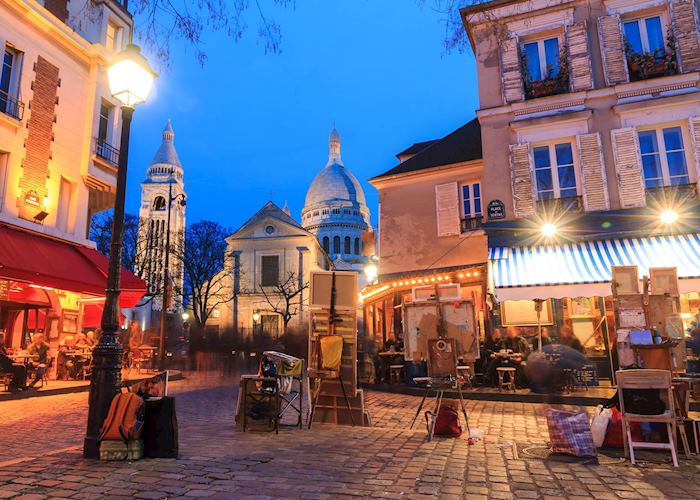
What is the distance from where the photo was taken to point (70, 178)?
13.8 m

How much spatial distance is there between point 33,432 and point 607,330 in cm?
1230

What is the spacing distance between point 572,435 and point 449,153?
11.9 meters

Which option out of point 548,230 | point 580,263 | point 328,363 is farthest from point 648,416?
point 548,230

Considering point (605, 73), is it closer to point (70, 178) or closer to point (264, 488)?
point (264, 488)

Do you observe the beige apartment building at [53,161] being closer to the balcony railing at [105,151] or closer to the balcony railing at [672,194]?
the balcony railing at [105,151]

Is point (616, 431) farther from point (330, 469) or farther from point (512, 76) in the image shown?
point (512, 76)

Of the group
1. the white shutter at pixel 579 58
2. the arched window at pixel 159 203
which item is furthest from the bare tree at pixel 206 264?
the white shutter at pixel 579 58

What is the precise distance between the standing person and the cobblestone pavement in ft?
17.7

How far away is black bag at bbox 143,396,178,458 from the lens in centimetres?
471

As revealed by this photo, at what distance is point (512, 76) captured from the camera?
41.7 feet

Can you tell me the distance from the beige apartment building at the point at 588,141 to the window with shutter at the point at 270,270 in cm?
3111

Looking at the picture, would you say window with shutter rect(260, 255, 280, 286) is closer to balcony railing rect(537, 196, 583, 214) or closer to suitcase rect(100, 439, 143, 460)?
balcony railing rect(537, 196, 583, 214)

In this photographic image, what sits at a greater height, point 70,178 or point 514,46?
point 514,46

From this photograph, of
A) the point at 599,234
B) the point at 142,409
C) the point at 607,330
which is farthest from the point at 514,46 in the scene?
the point at 142,409
